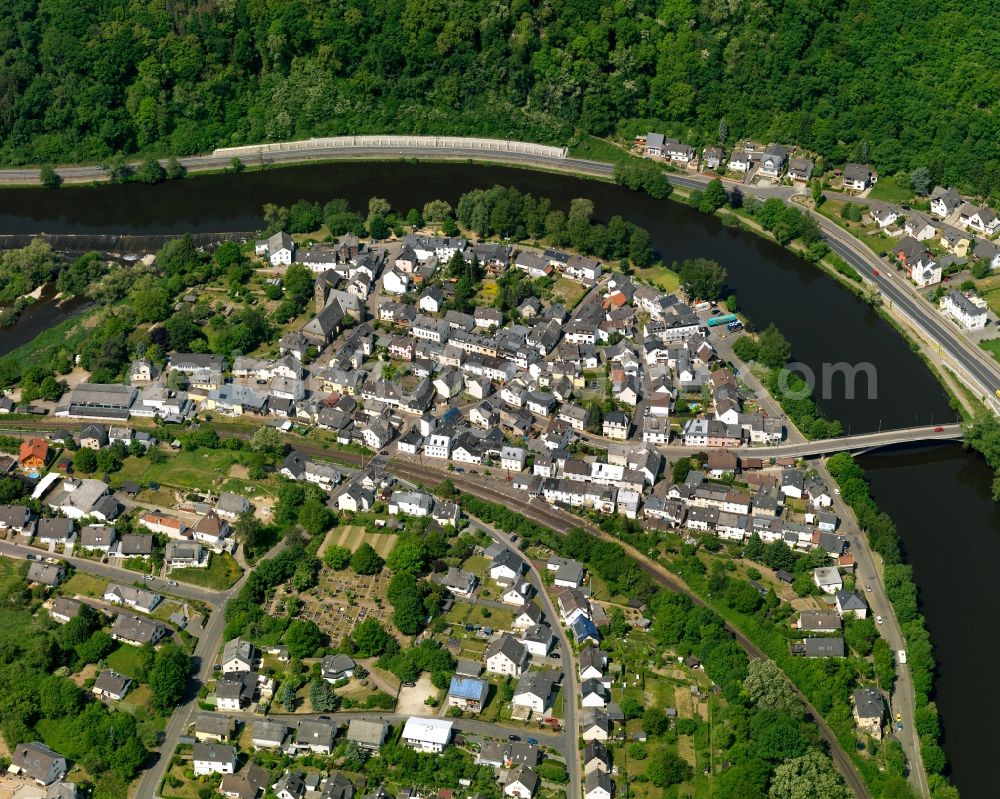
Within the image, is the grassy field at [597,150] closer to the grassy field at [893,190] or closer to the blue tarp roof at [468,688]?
the grassy field at [893,190]

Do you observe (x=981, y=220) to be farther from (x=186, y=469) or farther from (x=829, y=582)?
(x=186, y=469)

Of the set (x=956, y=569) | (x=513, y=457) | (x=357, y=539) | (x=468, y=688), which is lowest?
(x=468, y=688)

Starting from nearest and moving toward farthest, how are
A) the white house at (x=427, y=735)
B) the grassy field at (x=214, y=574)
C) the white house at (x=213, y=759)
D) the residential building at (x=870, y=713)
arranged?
the white house at (x=213, y=759) < the white house at (x=427, y=735) < the residential building at (x=870, y=713) < the grassy field at (x=214, y=574)

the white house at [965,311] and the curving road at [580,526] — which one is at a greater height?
the white house at [965,311]

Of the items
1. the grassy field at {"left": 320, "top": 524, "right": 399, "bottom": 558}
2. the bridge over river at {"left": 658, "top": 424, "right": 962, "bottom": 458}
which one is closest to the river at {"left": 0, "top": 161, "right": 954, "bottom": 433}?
the bridge over river at {"left": 658, "top": 424, "right": 962, "bottom": 458}

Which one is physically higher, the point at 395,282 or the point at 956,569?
the point at 395,282

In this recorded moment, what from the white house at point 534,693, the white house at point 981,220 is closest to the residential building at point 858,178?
the white house at point 981,220

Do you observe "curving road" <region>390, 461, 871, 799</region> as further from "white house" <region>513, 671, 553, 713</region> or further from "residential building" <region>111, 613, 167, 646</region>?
"residential building" <region>111, 613, 167, 646</region>

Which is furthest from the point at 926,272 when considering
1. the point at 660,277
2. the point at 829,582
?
the point at 829,582
